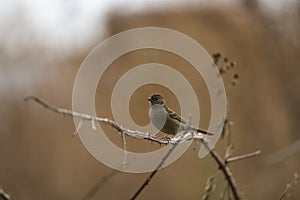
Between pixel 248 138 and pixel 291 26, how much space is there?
1779 millimetres

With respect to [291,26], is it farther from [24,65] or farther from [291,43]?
[24,65]

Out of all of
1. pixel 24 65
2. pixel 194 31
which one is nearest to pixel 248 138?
pixel 194 31

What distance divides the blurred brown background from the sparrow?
378 cm

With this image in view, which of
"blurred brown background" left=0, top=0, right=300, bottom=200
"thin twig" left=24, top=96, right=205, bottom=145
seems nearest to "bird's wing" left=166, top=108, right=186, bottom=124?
"thin twig" left=24, top=96, right=205, bottom=145

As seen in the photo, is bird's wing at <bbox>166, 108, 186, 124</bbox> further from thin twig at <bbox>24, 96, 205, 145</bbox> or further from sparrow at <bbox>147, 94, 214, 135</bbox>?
thin twig at <bbox>24, 96, 205, 145</bbox>

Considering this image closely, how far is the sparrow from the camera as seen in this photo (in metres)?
1.87

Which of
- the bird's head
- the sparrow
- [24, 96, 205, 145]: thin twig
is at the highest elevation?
the bird's head

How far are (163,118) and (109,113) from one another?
13.4ft

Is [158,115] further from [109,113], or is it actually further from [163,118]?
[109,113]

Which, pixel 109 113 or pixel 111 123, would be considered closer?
pixel 111 123

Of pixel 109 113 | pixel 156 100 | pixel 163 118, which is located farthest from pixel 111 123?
pixel 109 113

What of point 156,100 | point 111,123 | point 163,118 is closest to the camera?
point 111,123

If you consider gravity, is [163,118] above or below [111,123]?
above

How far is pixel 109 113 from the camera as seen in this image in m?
5.99
